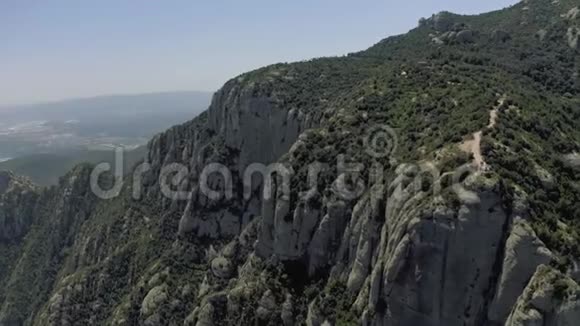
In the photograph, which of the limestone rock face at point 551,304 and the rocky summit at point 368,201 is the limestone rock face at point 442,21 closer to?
the rocky summit at point 368,201

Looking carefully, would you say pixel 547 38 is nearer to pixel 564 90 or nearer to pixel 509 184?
pixel 564 90

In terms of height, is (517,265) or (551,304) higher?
(517,265)

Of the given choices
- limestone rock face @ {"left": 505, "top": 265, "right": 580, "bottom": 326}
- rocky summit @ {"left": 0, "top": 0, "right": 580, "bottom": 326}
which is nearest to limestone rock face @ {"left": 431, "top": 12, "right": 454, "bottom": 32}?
rocky summit @ {"left": 0, "top": 0, "right": 580, "bottom": 326}

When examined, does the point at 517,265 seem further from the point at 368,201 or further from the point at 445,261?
the point at 368,201

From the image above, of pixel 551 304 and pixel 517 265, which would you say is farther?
pixel 517 265

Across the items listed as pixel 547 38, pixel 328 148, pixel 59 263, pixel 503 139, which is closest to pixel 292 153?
pixel 328 148

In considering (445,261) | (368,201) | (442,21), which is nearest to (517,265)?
(445,261)

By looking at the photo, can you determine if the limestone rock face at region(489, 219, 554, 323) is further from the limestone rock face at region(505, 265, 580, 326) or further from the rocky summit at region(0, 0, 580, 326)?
the limestone rock face at region(505, 265, 580, 326)

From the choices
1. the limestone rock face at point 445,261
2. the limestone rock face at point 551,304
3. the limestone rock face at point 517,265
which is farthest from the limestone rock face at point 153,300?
the limestone rock face at point 551,304
